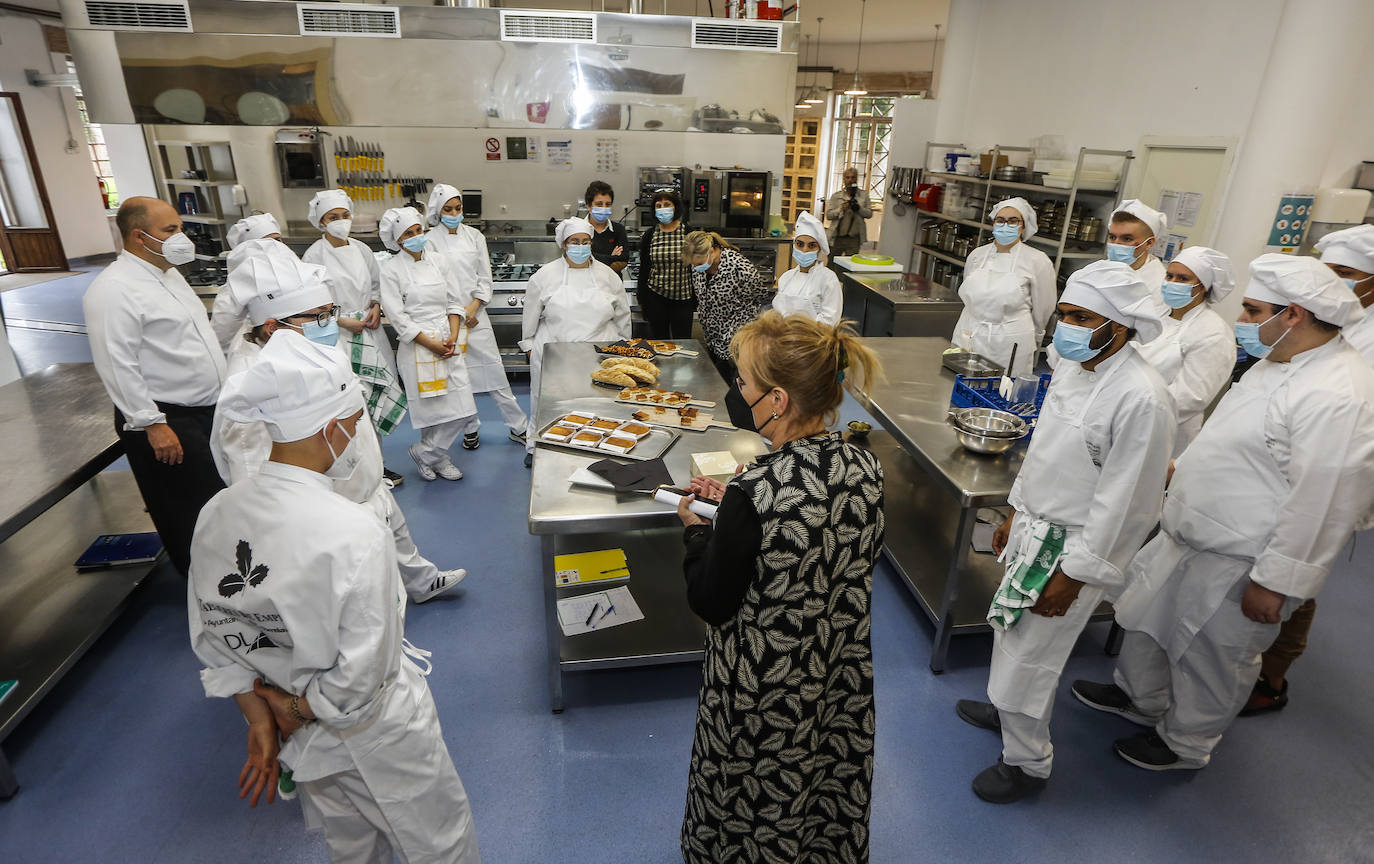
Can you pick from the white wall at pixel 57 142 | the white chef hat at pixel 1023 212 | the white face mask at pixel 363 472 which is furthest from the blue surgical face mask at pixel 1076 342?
the white wall at pixel 57 142

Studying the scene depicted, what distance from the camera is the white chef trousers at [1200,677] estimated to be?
7.00 feet

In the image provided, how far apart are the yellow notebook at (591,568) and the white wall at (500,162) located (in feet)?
15.9

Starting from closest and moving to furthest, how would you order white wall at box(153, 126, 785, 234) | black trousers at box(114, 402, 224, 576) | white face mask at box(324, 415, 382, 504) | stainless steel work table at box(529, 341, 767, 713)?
1. white face mask at box(324, 415, 382, 504)
2. stainless steel work table at box(529, 341, 767, 713)
3. black trousers at box(114, 402, 224, 576)
4. white wall at box(153, 126, 785, 234)

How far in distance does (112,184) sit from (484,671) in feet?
42.1

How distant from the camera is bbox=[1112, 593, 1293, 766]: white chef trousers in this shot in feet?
7.00

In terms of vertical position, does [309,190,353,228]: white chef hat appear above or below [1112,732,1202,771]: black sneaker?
above

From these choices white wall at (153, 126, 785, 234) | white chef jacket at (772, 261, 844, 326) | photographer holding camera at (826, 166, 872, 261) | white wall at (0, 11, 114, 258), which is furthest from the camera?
photographer holding camera at (826, 166, 872, 261)

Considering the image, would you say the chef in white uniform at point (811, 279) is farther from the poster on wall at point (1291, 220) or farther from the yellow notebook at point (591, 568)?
the poster on wall at point (1291, 220)

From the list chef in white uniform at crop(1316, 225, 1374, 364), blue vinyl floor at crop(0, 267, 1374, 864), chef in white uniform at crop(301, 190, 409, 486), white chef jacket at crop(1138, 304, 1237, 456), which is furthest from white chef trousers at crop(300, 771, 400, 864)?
chef in white uniform at crop(1316, 225, 1374, 364)

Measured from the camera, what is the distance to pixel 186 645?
2.90 metres

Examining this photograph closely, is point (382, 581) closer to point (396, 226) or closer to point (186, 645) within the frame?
point (186, 645)

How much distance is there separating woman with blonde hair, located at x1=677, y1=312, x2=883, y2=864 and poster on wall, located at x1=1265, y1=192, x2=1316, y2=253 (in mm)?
4428

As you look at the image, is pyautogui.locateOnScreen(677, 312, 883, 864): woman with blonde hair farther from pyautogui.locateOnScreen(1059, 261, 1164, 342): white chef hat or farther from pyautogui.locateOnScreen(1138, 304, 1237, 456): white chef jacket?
pyautogui.locateOnScreen(1138, 304, 1237, 456): white chef jacket

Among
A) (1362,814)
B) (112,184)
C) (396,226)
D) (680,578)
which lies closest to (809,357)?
(680,578)
